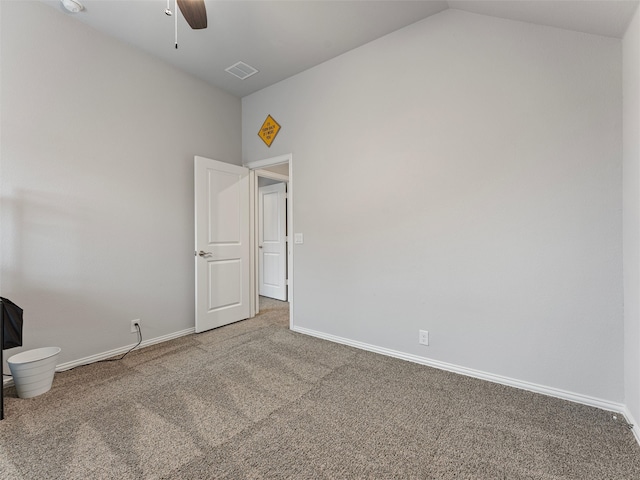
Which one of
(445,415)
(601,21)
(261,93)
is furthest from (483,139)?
(261,93)

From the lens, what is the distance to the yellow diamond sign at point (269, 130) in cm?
353

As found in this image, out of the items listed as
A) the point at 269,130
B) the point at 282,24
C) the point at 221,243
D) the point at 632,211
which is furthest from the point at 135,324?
the point at 632,211

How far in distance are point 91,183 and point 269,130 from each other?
195 cm

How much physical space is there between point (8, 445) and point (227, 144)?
3.25 meters

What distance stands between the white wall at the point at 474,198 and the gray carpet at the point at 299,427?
1.37 feet

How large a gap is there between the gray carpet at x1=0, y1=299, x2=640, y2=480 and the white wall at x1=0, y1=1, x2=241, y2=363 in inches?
23.7

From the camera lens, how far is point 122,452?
1459 millimetres

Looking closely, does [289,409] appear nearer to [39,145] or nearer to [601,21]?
[39,145]

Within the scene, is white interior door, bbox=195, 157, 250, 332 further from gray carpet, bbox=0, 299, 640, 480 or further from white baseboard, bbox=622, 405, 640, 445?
white baseboard, bbox=622, 405, 640, 445

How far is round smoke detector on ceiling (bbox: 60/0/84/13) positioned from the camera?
2.22m

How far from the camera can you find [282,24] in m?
2.49

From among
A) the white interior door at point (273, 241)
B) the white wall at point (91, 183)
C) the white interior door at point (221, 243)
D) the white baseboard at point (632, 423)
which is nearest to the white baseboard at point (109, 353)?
the white wall at point (91, 183)

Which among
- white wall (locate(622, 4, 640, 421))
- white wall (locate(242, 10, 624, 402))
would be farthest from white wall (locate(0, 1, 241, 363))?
white wall (locate(622, 4, 640, 421))

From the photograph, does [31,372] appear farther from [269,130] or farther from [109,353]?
[269,130]
